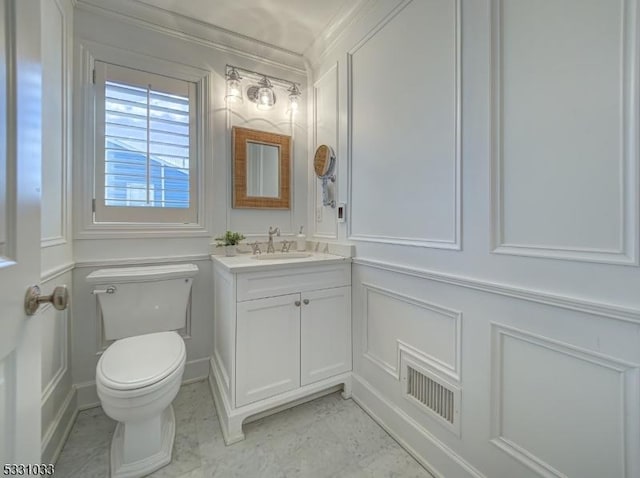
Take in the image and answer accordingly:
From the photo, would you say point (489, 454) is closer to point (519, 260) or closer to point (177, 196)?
point (519, 260)

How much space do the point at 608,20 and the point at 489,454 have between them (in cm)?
152

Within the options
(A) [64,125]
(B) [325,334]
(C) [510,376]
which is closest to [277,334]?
(B) [325,334]

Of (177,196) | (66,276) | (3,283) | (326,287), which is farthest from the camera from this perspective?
(177,196)

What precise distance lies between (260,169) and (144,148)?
0.79 meters

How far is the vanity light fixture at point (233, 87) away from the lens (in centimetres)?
212

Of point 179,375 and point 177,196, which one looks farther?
point 177,196

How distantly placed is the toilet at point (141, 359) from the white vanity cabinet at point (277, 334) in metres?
0.28

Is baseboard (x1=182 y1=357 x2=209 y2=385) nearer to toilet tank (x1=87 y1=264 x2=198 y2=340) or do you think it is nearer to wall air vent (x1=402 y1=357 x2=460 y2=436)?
toilet tank (x1=87 y1=264 x2=198 y2=340)

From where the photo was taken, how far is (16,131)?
0.61 metres

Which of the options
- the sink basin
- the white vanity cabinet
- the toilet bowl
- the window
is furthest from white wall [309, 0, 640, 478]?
the window

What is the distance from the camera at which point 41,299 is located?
0.67m

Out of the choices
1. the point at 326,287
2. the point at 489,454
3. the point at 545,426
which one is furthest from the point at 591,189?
the point at 326,287

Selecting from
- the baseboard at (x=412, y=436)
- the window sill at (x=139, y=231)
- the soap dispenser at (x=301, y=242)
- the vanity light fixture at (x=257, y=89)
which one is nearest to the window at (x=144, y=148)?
the window sill at (x=139, y=231)

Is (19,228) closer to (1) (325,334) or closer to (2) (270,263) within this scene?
(2) (270,263)
